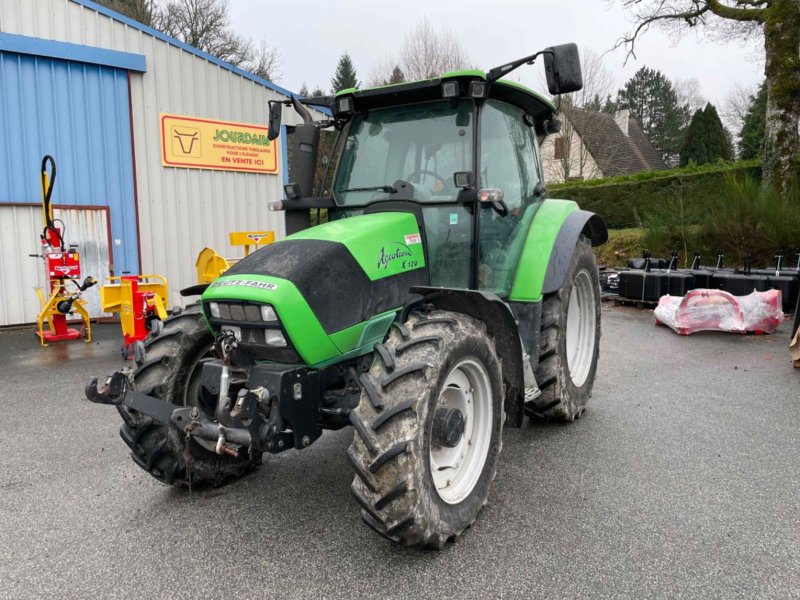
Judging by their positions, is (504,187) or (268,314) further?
(504,187)

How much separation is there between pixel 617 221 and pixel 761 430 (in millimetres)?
14593

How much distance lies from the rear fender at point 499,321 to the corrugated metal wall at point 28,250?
8270mm

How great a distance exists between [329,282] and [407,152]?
117cm

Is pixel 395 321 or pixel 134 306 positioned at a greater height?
pixel 395 321

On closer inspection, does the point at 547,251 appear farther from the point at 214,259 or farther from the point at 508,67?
the point at 214,259

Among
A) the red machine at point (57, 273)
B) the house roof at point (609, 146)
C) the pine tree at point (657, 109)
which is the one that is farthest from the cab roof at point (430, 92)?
the pine tree at point (657, 109)

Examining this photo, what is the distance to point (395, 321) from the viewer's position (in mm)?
2904

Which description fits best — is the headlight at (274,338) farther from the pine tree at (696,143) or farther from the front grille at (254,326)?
the pine tree at (696,143)

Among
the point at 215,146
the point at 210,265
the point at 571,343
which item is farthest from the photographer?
the point at 215,146

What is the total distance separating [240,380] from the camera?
275 cm

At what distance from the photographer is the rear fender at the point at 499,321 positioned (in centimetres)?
287

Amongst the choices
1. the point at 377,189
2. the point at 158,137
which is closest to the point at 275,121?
the point at 377,189

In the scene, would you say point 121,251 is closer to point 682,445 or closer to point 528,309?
point 528,309

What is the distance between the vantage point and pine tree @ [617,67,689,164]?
151 ft
